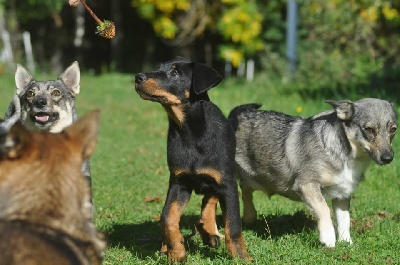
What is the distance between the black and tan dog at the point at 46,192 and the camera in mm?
3533

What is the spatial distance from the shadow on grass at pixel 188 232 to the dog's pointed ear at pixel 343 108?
1.39 metres

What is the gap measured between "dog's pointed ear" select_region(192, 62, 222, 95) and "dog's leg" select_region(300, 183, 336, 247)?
4.96 feet

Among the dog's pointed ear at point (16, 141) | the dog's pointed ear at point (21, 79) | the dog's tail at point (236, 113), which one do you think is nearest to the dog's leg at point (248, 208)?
the dog's tail at point (236, 113)

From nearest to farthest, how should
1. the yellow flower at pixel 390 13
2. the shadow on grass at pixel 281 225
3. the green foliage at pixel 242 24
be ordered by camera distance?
the shadow on grass at pixel 281 225 → the yellow flower at pixel 390 13 → the green foliage at pixel 242 24

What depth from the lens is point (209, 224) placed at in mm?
7453

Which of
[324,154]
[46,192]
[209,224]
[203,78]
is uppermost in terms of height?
[203,78]

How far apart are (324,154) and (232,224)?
140cm

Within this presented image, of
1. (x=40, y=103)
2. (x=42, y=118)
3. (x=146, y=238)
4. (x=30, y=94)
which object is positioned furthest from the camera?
(x=30, y=94)

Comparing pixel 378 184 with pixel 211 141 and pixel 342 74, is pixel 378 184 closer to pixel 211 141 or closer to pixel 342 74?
pixel 211 141

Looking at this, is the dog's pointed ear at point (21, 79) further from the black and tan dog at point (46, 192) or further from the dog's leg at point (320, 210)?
the black and tan dog at point (46, 192)

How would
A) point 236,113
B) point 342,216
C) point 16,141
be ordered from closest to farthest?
point 16,141 < point 342,216 < point 236,113

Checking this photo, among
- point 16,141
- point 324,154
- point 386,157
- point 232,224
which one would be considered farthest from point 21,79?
point 16,141

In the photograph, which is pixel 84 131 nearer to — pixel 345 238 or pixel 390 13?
pixel 345 238

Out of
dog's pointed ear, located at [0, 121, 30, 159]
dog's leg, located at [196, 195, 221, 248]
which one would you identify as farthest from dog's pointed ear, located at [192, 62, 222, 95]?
dog's pointed ear, located at [0, 121, 30, 159]
